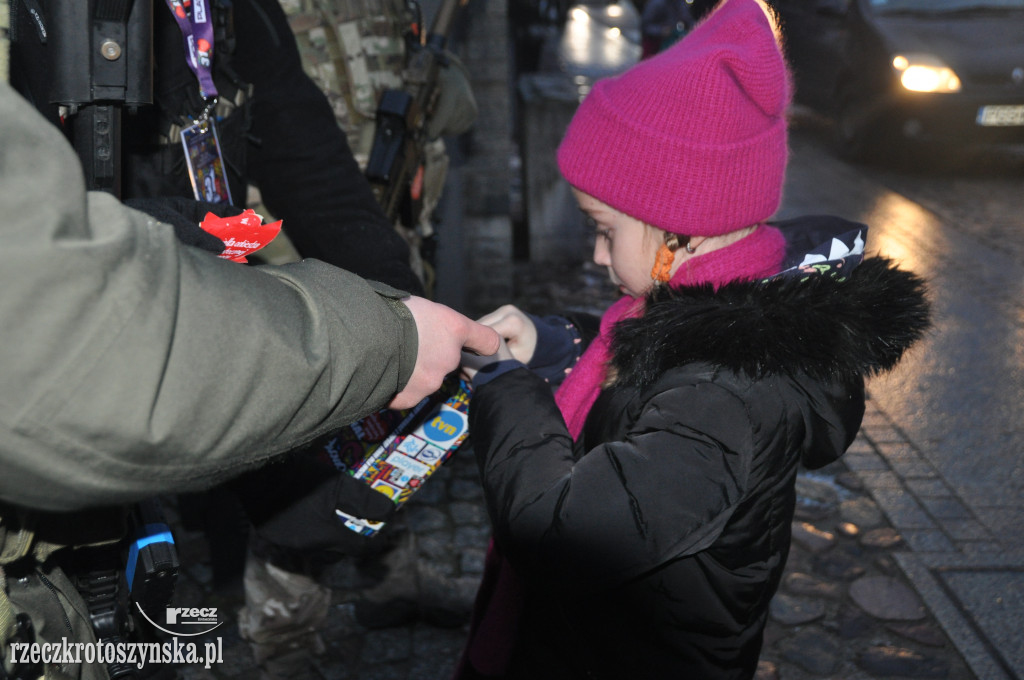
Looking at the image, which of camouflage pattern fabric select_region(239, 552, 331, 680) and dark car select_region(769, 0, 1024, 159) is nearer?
camouflage pattern fabric select_region(239, 552, 331, 680)

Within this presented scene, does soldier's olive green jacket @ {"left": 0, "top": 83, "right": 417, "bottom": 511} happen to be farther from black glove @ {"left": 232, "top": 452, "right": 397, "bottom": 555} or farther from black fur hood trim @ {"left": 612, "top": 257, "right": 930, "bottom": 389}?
black glove @ {"left": 232, "top": 452, "right": 397, "bottom": 555}

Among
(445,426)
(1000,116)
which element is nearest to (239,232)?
(445,426)

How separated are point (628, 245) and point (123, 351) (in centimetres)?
112

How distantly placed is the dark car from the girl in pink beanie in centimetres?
681

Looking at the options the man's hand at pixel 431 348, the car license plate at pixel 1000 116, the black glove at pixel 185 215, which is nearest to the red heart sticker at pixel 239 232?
the black glove at pixel 185 215

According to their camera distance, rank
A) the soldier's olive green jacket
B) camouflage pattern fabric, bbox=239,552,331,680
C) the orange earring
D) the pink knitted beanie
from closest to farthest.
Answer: the soldier's olive green jacket < the pink knitted beanie < the orange earring < camouflage pattern fabric, bbox=239,552,331,680

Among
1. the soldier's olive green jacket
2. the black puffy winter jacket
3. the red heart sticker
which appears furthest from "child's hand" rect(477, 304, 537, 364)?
the soldier's olive green jacket

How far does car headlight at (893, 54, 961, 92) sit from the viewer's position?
8.38 m

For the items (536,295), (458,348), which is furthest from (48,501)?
(536,295)

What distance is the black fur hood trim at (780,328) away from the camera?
1513 mm

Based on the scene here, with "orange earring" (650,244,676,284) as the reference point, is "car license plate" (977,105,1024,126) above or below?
below

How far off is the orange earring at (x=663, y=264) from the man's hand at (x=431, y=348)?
0.49 m

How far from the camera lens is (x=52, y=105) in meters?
1.67

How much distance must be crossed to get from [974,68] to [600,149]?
7898 millimetres
